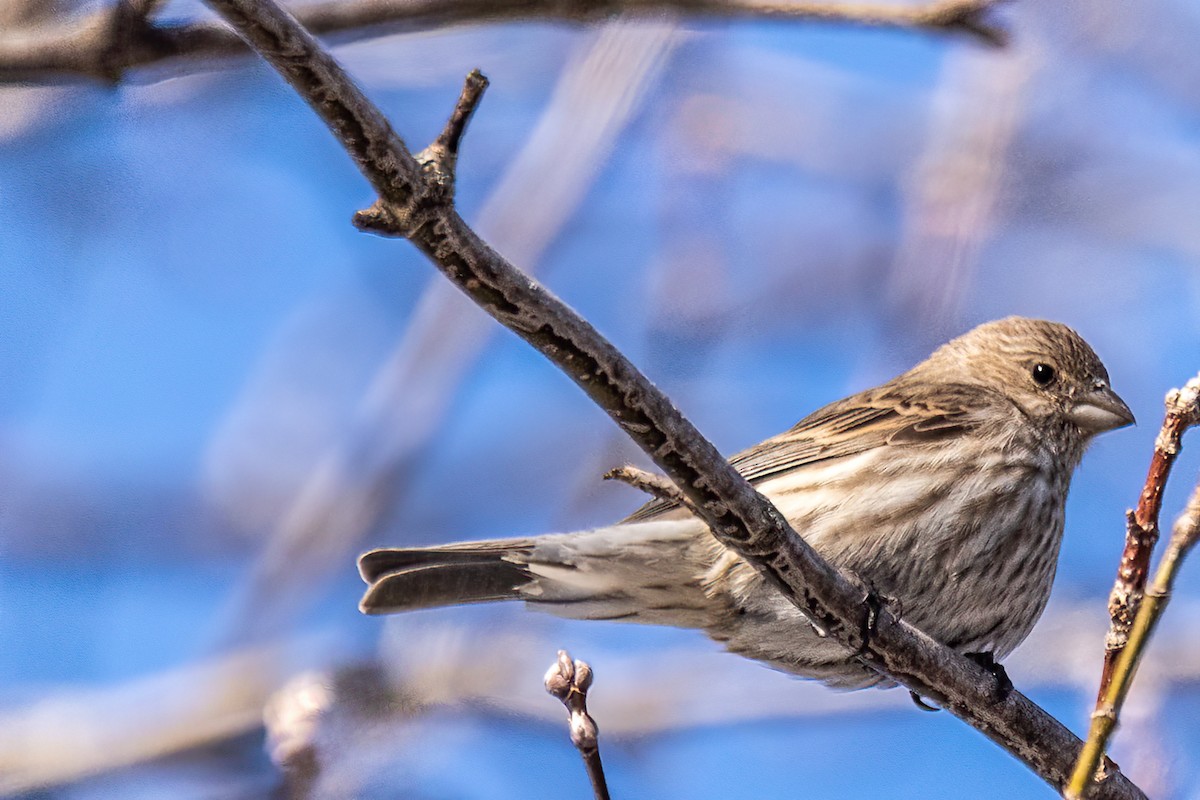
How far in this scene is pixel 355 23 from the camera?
3420 millimetres

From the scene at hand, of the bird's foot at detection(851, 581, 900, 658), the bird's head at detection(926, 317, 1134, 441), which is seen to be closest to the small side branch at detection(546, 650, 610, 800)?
the bird's foot at detection(851, 581, 900, 658)

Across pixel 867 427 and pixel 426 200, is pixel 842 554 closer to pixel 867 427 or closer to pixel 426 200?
pixel 867 427

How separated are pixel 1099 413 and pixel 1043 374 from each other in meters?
0.26

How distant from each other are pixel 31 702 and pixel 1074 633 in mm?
3913

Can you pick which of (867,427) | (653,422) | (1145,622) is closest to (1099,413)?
(867,427)

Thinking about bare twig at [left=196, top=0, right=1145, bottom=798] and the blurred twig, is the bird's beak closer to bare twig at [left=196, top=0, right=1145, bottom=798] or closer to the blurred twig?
bare twig at [left=196, top=0, right=1145, bottom=798]

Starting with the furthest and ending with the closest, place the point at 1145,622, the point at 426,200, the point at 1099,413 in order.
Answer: the point at 1099,413
the point at 426,200
the point at 1145,622

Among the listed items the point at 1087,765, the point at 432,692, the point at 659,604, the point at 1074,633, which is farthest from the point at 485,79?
the point at 1074,633

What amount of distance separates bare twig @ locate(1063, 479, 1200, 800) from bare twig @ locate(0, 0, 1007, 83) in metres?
1.77

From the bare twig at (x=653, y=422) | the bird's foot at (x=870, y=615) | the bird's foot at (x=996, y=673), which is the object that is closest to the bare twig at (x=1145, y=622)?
the bare twig at (x=653, y=422)

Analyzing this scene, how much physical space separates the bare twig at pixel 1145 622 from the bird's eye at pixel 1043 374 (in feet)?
9.24

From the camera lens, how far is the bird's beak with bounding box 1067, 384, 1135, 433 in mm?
4609

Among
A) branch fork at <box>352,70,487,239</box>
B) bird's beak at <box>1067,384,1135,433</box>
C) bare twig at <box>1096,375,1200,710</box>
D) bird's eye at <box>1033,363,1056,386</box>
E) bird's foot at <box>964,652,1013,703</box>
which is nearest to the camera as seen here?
branch fork at <box>352,70,487,239</box>

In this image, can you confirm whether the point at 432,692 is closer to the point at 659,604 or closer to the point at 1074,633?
the point at 659,604
